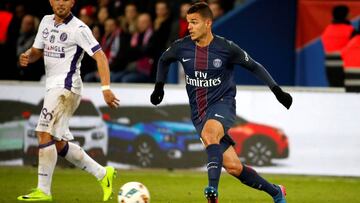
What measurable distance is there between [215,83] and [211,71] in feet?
0.39

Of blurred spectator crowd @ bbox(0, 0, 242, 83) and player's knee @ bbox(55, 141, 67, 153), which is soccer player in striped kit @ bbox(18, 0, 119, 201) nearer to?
player's knee @ bbox(55, 141, 67, 153)

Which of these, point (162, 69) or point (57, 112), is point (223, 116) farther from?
point (57, 112)

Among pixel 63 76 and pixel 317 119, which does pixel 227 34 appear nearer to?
pixel 317 119

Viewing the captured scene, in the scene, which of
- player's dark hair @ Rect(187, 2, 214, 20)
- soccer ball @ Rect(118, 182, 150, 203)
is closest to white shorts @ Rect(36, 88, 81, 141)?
soccer ball @ Rect(118, 182, 150, 203)

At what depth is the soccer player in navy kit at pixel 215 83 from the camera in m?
9.21

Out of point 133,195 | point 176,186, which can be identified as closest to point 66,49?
point 133,195

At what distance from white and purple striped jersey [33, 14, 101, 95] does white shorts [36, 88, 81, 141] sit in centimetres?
7

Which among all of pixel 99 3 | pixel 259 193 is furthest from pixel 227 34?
pixel 259 193

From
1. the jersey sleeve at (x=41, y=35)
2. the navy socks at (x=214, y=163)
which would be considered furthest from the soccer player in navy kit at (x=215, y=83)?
the jersey sleeve at (x=41, y=35)

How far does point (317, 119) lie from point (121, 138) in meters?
2.70

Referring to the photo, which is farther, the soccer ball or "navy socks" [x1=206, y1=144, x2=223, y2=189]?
the soccer ball

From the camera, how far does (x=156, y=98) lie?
9.53 metres

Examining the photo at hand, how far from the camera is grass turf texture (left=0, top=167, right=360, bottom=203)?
10.8 metres

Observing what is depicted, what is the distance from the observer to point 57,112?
33.3ft
